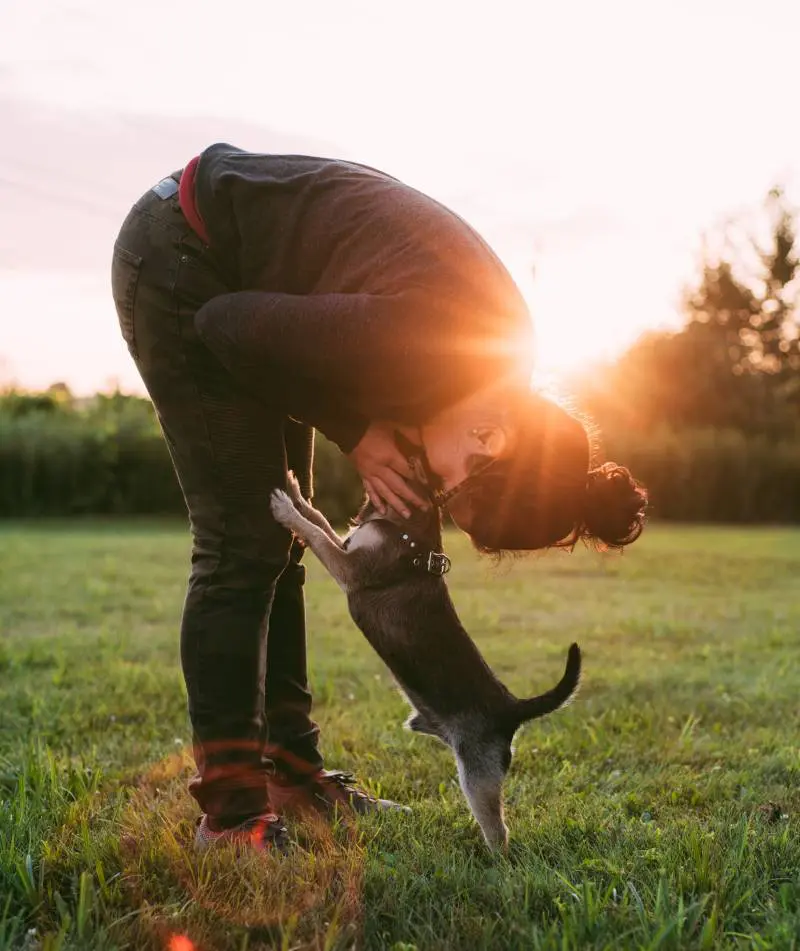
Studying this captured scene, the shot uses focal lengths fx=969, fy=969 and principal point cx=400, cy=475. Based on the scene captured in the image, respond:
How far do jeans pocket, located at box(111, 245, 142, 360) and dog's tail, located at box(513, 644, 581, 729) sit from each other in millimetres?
1465

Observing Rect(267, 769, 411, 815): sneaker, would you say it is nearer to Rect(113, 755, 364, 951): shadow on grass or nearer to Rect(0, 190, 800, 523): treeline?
Rect(113, 755, 364, 951): shadow on grass

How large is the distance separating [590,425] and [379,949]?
1.40 meters

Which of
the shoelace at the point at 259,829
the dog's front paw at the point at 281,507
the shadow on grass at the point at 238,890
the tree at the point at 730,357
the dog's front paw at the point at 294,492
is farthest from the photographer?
the tree at the point at 730,357

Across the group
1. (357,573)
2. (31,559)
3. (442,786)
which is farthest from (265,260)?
(31,559)

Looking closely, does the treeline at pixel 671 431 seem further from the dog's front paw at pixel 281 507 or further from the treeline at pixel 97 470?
the dog's front paw at pixel 281 507

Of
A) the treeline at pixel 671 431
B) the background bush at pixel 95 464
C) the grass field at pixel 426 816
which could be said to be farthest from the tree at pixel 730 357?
the grass field at pixel 426 816

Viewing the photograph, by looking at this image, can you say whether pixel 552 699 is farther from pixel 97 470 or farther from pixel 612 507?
pixel 97 470

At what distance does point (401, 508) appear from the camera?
2.65 m

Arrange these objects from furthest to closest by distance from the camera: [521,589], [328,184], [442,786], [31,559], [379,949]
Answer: [31,559]
[521,589]
[442,786]
[328,184]
[379,949]

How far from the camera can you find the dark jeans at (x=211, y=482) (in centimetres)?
243

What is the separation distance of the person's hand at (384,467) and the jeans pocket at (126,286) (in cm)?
67

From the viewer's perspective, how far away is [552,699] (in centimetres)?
279

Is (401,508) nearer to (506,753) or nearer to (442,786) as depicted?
(506,753)

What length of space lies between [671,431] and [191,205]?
24.0 m
